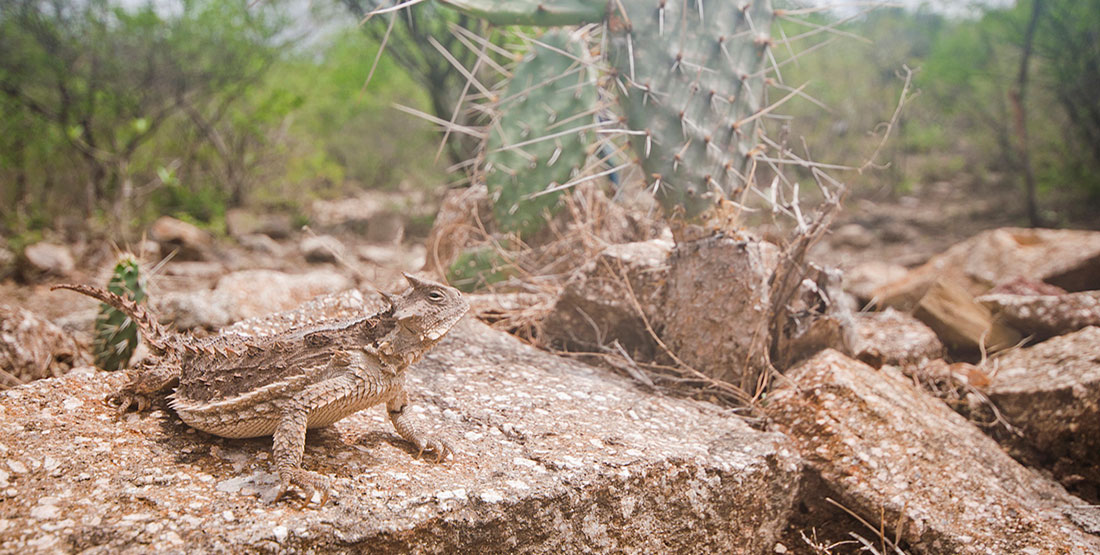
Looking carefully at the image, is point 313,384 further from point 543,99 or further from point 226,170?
point 226,170

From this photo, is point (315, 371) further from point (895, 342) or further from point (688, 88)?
point (895, 342)

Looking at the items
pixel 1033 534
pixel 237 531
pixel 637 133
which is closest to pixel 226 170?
pixel 637 133

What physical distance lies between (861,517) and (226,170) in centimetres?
1146

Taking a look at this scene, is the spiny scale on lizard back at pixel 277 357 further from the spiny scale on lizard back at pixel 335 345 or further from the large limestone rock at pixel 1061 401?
the large limestone rock at pixel 1061 401

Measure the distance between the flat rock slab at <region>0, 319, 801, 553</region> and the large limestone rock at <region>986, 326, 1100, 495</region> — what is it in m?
1.51

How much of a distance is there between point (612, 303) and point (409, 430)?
1.53m

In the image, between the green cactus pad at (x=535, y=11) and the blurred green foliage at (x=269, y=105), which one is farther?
the blurred green foliage at (x=269, y=105)

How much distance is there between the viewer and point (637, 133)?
288 centimetres

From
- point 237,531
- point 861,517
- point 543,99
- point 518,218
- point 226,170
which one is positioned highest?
point 543,99

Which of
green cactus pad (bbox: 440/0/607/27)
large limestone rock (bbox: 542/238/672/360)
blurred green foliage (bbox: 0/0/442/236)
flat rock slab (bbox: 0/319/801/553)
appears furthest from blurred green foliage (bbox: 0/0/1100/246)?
flat rock slab (bbox: 0/319/801/553)

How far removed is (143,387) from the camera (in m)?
2.08

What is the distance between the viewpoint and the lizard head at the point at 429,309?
6.32 feet

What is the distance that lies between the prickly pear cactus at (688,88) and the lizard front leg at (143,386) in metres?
1.98

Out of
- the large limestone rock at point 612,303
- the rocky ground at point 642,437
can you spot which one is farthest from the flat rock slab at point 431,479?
the large limestone rock at point 612,303
